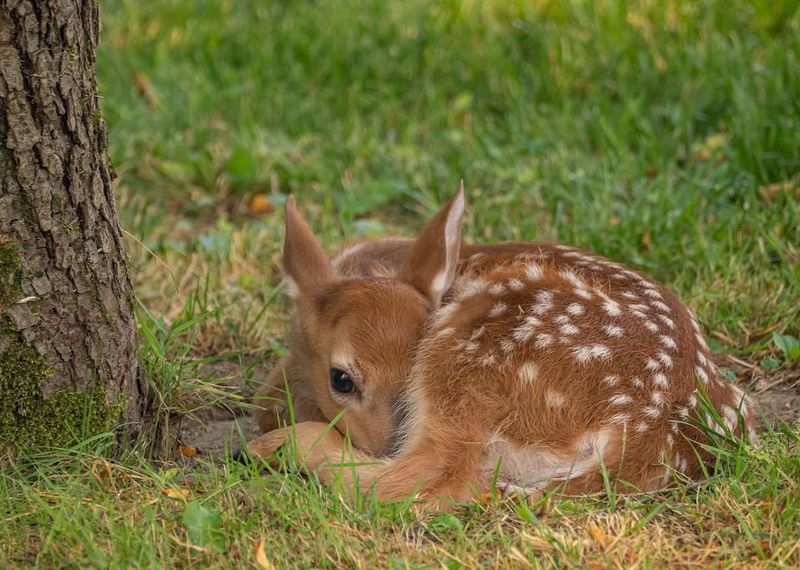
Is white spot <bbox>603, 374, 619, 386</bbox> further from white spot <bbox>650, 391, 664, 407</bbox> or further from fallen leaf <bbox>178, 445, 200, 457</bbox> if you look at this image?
fallen leaf <bbox>178, 445, 200, 457</bbox>

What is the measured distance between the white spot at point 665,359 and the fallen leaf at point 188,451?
5.20ft

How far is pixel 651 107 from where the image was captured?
638 centimetres

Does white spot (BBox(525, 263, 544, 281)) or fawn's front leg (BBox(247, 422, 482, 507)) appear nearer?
fawn's front leg (BBox(247, 422, 482, 507))

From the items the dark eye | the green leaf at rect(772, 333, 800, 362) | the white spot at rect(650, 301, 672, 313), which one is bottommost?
the green leaf at rect(772, 333, 800, 362)

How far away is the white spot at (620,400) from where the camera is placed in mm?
3471

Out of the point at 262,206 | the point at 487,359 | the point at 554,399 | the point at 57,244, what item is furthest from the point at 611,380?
the point at 262,206

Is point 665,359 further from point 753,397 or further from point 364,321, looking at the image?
point 364,321

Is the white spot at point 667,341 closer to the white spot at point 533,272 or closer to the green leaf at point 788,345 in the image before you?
the white spot at point 533,272

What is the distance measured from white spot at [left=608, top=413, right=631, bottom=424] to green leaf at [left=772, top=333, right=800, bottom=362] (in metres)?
1.24

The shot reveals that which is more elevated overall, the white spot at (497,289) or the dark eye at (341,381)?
the white spot at (497,289)

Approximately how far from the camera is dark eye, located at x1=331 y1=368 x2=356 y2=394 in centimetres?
378

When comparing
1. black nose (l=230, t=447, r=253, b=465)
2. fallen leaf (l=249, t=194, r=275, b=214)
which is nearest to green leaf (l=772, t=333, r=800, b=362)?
black nose (l=230, t=447, r=253, b=465)

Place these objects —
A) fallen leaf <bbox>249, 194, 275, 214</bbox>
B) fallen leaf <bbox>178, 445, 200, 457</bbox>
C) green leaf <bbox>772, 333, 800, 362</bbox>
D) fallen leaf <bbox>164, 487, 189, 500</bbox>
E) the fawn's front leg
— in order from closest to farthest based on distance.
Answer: fallen leaf <bbox>164, 487, 189, 500</bbox> < the fawn's front leg < fallen leaf <bbox>178, 445, 200, 457</bbox> < green leaf <bbox>772, 333, 800, 362</bbox> < fallen leaf <bbox>249, 194, 275, 214</bbox>

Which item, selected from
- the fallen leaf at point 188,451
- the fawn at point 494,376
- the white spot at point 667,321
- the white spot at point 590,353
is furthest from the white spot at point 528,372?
the fallen leaf at point 188,451
